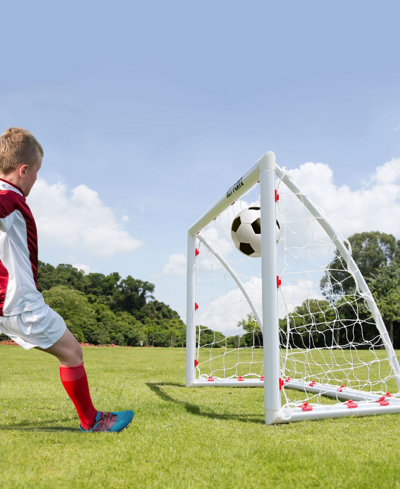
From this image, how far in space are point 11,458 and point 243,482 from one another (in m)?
1.29

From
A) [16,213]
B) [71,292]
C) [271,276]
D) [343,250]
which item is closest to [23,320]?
[16,213]

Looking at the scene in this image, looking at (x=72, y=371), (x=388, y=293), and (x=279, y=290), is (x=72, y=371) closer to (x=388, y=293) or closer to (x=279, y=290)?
(x=279, y=290)

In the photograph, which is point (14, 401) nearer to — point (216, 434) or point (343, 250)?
point (216, 434)

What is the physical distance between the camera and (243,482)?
1.85 meters

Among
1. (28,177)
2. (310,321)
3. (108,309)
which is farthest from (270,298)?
(108,309)

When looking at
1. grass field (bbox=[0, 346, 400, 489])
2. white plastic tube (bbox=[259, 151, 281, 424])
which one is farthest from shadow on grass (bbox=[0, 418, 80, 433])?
white plastic tube (bbox=[259, 151, 281, 424])

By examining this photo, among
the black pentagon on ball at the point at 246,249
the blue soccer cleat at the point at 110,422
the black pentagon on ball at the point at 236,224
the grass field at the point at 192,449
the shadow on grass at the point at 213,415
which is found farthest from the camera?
the black pentagon on ball at the point at 236,224

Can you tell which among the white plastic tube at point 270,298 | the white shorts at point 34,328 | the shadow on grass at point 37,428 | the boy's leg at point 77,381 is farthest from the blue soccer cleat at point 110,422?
the white plastic tube at point 270,298

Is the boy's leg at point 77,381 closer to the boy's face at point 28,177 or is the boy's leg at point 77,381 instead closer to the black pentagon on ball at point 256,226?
the boy's face at point 28,177

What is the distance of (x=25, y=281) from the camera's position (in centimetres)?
247

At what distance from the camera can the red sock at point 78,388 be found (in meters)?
2.59

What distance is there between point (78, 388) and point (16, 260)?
0.95 meters

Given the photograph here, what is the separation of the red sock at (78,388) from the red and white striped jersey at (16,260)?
0.51m

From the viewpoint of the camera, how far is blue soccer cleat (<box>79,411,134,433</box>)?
2.74 meters
